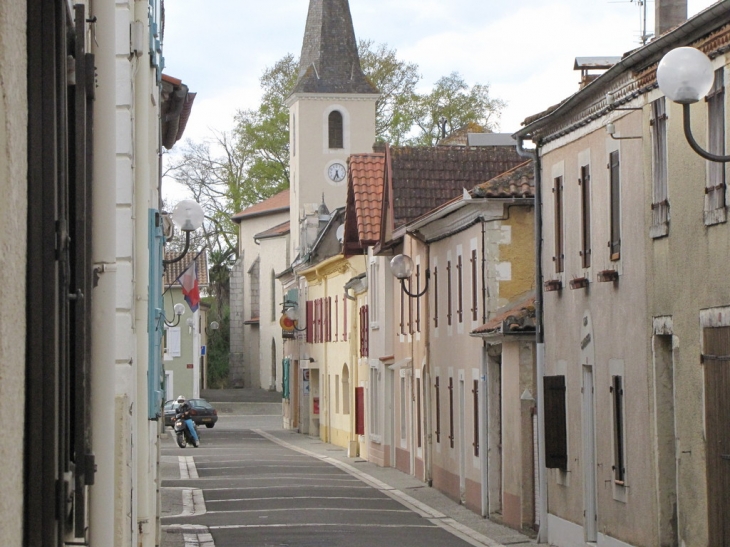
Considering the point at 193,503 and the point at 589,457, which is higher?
the point at 589,457

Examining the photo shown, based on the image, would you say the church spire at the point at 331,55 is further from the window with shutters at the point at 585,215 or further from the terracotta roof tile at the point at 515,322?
the window with shutters at the point at 585,215

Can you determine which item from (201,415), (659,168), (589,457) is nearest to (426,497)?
(589,457)

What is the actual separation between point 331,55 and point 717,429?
2339 inches

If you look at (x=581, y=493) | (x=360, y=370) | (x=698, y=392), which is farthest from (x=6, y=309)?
(x=360, y=370)

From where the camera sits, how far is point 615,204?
54.5 feet

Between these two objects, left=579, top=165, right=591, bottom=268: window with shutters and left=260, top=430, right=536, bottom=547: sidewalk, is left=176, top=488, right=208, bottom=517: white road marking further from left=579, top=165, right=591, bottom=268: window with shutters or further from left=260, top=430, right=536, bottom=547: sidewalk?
left=579, top=165, right=591, bottom=268: window with shutters

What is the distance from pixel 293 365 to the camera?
5938 centimetres

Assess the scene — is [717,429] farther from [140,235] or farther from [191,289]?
[191,289]

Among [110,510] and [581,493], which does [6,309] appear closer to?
[110,510]

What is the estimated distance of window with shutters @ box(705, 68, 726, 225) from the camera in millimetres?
12719

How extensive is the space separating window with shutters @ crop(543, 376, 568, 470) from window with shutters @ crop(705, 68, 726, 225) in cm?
642

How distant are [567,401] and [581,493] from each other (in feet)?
4.67

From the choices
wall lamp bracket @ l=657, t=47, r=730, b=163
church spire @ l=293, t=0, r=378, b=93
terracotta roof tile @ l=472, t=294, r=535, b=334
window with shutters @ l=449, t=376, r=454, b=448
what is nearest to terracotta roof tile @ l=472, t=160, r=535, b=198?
terracotta roof tile @ l=472, t=294, r=535, b=334

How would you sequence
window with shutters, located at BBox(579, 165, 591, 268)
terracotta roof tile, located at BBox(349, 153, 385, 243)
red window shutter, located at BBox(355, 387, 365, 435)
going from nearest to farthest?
window with shutters, located at BBox(579, 165, 591, 268)
terracotta roof tile, located at BBox(349, 153, 385, 243)
red window shutter, located at BBox(355, 387, 365, 435)
